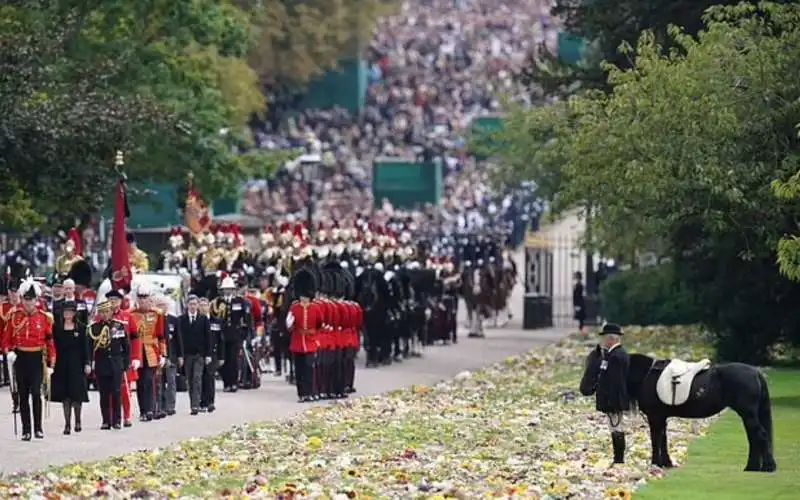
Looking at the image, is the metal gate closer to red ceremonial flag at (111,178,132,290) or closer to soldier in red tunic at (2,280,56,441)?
red ceremonial flag at (111,178,132,290)

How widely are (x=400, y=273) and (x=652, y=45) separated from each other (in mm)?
10568

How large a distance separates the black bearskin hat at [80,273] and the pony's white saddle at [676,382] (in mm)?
14016

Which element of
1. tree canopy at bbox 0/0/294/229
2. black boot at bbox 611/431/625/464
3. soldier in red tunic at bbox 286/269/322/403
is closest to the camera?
black boot at bbox 611/431/625/464

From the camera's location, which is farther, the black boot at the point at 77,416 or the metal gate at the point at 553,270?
the metal gate at the point at 553,270

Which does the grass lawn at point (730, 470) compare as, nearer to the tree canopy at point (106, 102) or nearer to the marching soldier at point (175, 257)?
the marching soldier at point (175, 257)

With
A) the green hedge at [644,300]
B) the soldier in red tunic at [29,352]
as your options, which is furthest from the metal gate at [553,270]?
the soldier in red tunic at [29,352]

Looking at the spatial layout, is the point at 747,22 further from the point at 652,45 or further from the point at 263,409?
the point at 263,409

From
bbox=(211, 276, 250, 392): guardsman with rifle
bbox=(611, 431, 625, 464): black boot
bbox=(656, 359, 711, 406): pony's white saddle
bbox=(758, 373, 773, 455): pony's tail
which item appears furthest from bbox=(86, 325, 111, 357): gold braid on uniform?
bbox=(758, 373, 773, 455): pony's tail

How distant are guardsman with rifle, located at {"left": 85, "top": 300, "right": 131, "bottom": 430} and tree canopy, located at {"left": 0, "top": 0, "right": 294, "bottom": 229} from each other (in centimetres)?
1030

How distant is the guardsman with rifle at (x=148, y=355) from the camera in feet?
108

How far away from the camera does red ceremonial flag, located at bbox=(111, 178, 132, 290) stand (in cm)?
3806

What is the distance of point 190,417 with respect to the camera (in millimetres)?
33750

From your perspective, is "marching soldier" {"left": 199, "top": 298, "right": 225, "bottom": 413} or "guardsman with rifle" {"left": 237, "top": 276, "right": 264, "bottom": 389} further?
"guardsman with rifle" {"left": 237, "top": 276, "right": 264, "bottom": 389}

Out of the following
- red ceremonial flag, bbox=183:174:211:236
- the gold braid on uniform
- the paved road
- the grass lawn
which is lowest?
the grass lawn
